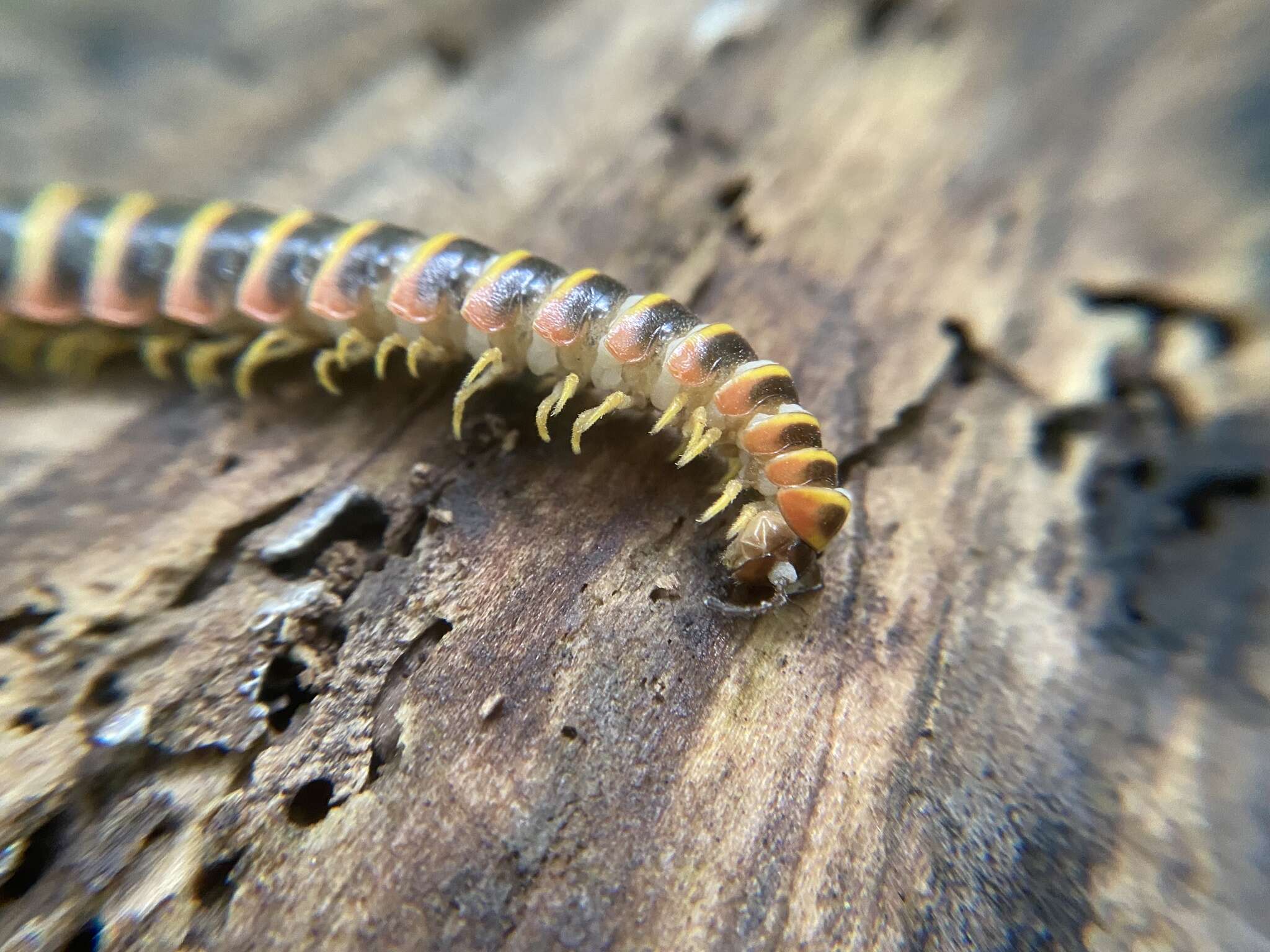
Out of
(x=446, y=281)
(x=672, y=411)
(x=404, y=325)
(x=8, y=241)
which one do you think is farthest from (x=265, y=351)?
(x=672, y=411)

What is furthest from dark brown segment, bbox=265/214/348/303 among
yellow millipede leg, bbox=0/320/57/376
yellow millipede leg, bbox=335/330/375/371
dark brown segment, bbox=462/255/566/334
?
yellow millipede leg, bbox=0/320/57/376

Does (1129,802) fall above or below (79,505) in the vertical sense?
below

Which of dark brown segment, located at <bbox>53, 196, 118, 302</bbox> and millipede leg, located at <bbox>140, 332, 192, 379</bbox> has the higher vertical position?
dark brown segment, located at <bbox>53, 196, 118, 302</bbox>

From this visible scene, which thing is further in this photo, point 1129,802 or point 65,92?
point 65,92

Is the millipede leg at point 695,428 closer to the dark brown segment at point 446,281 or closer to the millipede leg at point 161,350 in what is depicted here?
the dark brown segment at point 446,281

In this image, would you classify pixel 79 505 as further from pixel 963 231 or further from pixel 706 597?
pixel 963 231

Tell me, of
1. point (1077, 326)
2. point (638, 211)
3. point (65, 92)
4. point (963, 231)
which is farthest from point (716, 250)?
point (65, 92)

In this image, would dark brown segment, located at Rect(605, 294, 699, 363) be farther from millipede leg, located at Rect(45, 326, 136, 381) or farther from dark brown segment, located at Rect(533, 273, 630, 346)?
millipede leg, located at Rect(45, 326, 136, 381)
